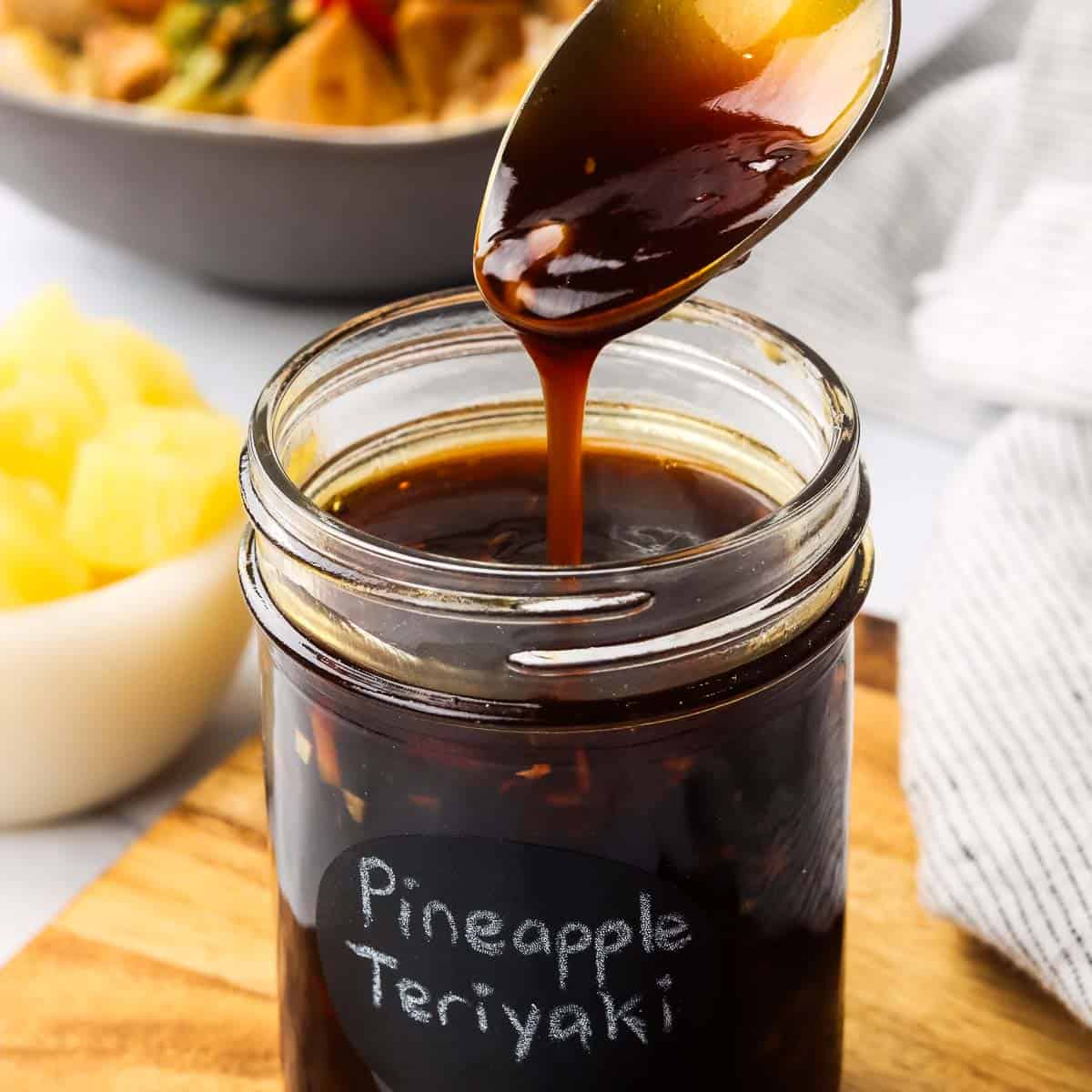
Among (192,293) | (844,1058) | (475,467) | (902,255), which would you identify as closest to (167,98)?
(192,293)

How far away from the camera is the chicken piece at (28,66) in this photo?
1517mm

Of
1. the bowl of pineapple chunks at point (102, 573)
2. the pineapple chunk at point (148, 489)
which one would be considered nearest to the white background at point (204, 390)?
the bowl of pineapple chunks at point (102, 573)

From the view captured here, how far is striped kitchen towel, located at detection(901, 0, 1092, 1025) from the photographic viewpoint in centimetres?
82

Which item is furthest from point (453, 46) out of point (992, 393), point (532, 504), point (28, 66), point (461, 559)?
point (461, 559)

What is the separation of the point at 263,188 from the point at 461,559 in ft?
2.69

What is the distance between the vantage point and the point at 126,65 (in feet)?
5.12

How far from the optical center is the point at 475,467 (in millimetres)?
721

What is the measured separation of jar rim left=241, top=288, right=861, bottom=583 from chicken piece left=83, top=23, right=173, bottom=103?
95cm

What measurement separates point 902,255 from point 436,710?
39.2 inches

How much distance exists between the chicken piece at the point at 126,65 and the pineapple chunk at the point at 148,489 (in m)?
0.69

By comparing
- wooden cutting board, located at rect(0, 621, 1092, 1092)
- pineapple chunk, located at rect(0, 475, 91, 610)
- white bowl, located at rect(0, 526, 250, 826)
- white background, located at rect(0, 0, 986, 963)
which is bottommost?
white background, located at rect(0, 0, 986, 963)

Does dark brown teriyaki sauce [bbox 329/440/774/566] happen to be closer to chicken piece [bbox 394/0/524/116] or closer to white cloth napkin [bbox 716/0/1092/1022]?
white cloth napkin [bbox 716/0/1092/1022]

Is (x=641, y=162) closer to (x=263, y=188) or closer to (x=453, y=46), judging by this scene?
(x=263, y=188)

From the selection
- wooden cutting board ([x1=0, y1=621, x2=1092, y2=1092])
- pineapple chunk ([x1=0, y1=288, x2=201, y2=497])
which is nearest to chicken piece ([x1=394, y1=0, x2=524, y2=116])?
pineapple chunk ([x1=0, y1=288, x2=201, y2=497])
